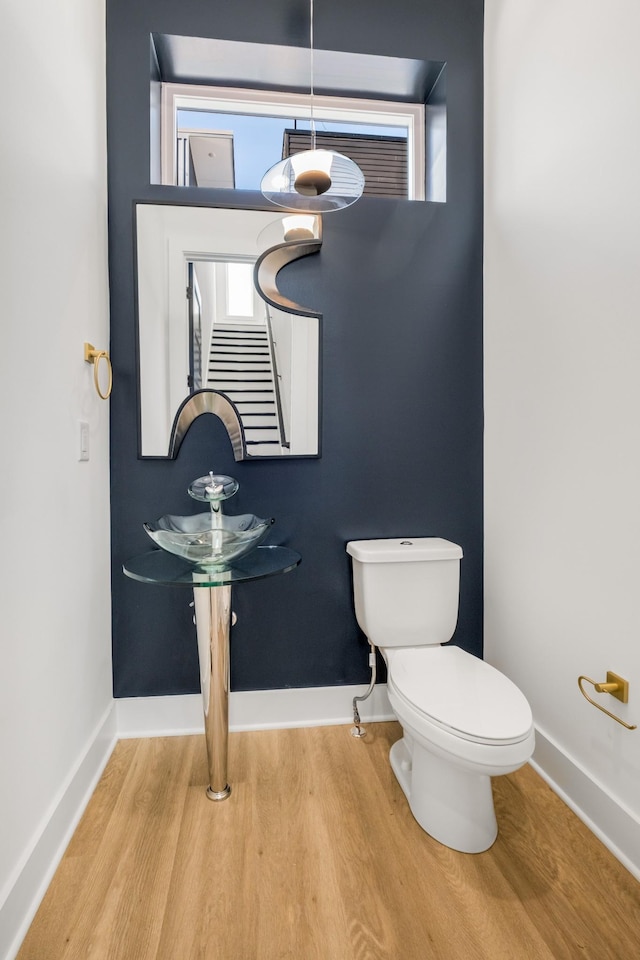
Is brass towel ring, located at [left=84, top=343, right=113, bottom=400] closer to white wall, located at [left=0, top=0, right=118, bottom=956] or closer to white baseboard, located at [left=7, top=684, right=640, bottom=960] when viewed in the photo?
white wall, located at [left=0, top=0, right=118, bottom=956]

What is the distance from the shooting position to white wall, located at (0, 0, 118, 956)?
1.13 metres

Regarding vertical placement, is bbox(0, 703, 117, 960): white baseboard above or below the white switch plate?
below

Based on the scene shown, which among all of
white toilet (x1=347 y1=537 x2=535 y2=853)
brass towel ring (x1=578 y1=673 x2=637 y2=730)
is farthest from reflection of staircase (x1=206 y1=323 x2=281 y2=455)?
brass towel ring (x1=578 y1=673 x2=637 y2=730)

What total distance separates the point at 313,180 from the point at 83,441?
3.66ft

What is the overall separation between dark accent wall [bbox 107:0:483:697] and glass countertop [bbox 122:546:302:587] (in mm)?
229

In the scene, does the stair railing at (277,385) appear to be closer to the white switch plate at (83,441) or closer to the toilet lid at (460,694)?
the white switch plate at (83,441)

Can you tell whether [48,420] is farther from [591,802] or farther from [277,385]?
[591,802]

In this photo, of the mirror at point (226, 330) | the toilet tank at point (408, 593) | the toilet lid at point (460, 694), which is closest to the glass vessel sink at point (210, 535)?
the mirror at point (226, 330)

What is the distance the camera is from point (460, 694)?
1.42 m

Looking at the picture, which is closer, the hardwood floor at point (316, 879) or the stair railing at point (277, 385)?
the hardwood floor at point (316, 879)

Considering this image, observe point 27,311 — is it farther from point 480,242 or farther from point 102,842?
point 480,242

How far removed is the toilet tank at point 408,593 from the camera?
5.92ft

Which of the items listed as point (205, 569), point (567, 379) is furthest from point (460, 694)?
point (567, 379)

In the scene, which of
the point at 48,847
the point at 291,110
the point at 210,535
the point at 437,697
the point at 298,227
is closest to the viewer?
the point at 48,847
